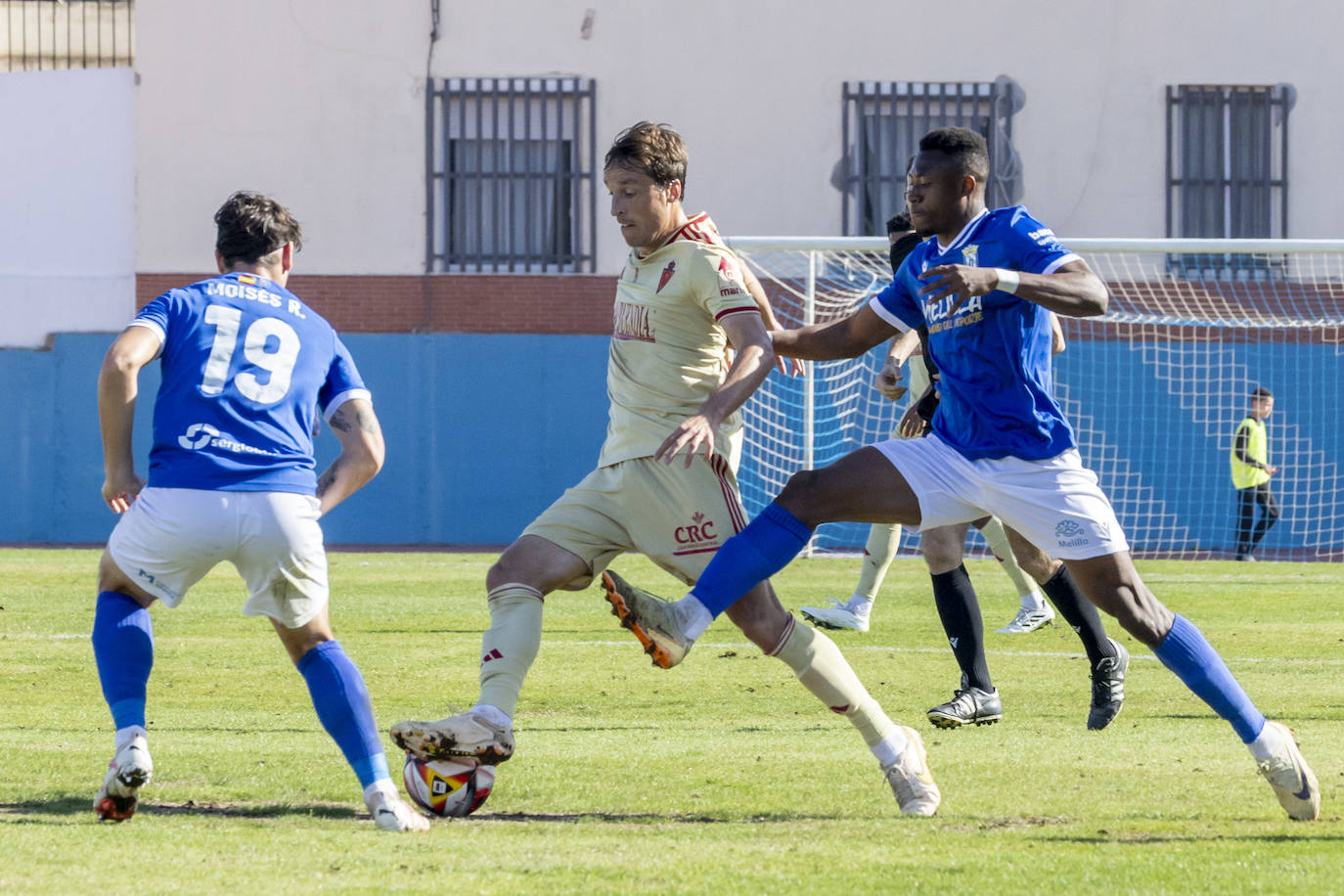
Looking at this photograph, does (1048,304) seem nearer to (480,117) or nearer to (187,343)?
(187,343)

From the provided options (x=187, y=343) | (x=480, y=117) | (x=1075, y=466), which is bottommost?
(x=1075, y=466)

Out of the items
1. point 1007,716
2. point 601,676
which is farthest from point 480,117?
point 1007,716

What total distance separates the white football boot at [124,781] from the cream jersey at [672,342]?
163 centimetres

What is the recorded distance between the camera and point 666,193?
17.1 feet

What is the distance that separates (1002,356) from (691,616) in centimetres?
125

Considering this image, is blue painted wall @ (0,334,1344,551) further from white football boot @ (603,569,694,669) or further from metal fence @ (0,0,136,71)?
white football boot @ (603,569,694,669)

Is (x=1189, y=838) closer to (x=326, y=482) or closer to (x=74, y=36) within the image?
(x=326, y=482)

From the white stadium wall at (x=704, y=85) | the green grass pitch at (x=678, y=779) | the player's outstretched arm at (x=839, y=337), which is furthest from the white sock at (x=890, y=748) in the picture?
the white stadium wall at (x=704, y=85)

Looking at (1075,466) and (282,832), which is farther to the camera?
(1075,466)

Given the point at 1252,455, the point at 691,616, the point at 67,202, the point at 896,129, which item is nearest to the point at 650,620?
the point at 691,616

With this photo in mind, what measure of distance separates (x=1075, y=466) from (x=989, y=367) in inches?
15.6

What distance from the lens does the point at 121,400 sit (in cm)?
438

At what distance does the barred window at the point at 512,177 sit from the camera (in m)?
22.0

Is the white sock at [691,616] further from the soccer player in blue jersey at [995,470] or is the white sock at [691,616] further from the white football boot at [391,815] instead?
the white football boot at [391,815]
